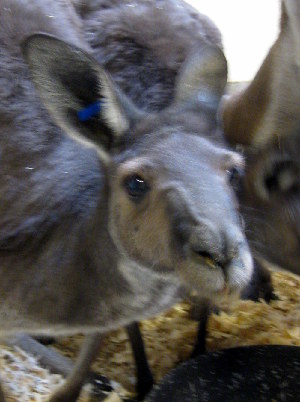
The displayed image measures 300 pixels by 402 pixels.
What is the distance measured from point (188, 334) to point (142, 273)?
3.42 feet

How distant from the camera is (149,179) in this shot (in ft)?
5.24

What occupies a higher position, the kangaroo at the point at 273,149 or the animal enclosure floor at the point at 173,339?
the kangaroo at the point at 273,149

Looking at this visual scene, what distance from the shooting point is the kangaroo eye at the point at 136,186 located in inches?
63.7

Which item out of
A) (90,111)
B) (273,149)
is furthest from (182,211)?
(273,149)

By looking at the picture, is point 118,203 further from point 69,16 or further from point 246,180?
point 69,16

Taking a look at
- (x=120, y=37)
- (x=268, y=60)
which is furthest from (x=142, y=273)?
(x=120, y=37)

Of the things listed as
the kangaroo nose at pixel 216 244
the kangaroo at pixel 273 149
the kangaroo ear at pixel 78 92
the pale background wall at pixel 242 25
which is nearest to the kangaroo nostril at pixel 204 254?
the kangaroo nose at pixel 216 244

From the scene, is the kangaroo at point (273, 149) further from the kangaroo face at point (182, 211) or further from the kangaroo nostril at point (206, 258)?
the kangaroo nostril at point (206, 258)

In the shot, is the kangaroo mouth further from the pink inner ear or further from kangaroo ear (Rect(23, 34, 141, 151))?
kangaroo ear (Rect(23, 34, 141, 151))

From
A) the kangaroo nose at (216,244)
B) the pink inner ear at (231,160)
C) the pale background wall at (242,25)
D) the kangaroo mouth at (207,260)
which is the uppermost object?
the pink inner ear at (231,160)

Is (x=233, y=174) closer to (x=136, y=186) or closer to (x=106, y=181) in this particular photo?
(x=136, y=186)

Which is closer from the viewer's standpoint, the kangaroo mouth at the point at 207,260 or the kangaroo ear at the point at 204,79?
the kangaroo mouth at the point at 207,260

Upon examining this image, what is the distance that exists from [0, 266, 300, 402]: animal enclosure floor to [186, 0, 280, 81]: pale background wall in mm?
1641

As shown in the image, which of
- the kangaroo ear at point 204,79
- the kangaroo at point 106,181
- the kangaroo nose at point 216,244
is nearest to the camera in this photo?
the kangaroo nose at point 216,244
